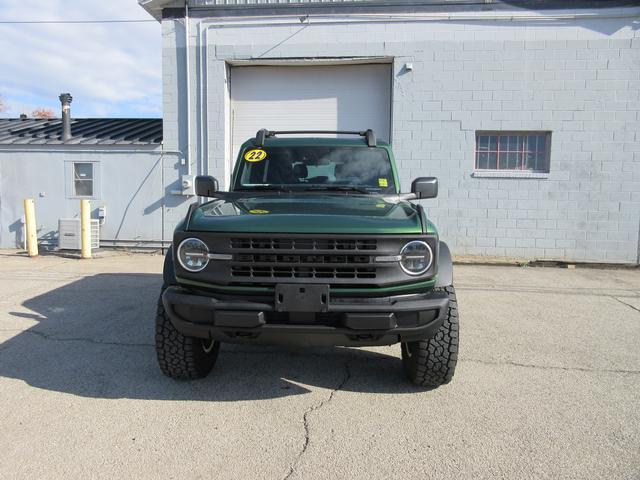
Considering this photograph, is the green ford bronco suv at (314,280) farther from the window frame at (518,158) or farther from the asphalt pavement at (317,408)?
the window frame at (518,158)

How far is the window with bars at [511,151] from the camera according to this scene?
9.89m

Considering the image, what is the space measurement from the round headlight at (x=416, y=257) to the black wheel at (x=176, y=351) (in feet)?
5.32

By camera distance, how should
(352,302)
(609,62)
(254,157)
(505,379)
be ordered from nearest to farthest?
1. (352,302)
2. (505,379)
3. (254,157)
4. (609,62)

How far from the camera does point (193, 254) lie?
3.07m

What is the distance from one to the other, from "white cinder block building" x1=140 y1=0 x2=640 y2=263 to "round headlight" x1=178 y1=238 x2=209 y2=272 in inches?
287

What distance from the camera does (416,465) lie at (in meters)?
2.54

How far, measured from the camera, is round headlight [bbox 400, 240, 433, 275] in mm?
2982

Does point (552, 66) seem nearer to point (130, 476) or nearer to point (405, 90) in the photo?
point (405, 90)

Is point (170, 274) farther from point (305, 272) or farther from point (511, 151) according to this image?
point (511, 151)

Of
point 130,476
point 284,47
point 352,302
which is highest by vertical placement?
point 284,47

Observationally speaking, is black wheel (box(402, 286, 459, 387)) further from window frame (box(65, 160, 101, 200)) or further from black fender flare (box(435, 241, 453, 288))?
window frame (box(65, 160, 101, 200))

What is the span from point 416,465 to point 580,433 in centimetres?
114

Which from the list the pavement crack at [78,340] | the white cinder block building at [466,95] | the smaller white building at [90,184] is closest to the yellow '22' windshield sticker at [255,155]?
the pavement crack at [78,340]

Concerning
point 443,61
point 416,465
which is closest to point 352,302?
point 416,465
